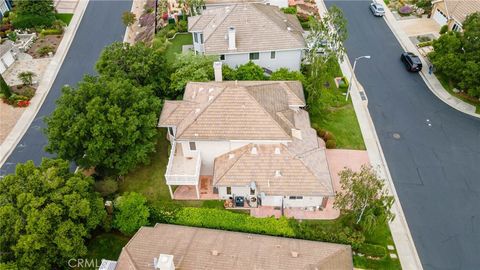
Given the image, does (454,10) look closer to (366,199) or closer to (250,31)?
(250,31)

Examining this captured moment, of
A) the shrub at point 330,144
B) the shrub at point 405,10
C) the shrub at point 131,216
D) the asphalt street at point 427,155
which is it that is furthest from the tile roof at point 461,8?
the shrub at point 131,216

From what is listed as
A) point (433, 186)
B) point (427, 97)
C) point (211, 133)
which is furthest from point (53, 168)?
point (427, 97)

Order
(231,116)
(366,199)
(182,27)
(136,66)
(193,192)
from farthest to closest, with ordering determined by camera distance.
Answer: (182,27) < (136,66) < (193,192) < (231,116) < (366,199)

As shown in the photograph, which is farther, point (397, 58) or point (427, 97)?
point (397, 58)

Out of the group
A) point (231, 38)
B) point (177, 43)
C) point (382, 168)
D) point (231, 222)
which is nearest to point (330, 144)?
point (382, 168)

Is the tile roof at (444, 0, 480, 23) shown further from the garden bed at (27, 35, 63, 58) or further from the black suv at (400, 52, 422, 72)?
the garden bed at (27, 35, 63, 58)

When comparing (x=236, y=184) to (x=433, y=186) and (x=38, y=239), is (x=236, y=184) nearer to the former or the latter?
(x=38, y=239)

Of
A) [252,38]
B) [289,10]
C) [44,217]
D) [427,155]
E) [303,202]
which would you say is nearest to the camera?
[44,217]

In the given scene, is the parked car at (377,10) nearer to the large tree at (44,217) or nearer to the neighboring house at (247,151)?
the neighboring house at (247,151)
